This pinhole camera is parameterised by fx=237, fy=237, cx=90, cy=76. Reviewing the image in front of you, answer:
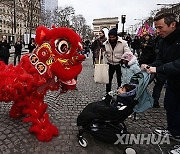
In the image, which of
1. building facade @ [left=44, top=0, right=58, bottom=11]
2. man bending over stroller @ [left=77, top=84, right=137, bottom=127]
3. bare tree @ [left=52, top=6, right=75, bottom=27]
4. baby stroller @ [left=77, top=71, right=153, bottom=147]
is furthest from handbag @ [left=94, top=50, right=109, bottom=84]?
building facade @ [left=44, top=0, right=58, bottom=11]

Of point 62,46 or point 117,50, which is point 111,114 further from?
point 117,50

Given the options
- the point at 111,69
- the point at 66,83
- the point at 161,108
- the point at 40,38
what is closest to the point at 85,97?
the point at 111,69

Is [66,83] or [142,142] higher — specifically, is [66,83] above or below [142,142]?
above

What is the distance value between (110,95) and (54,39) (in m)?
1.21

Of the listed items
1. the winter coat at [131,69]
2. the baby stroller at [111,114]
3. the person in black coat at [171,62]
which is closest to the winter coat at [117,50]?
the winter coat at [131,69]

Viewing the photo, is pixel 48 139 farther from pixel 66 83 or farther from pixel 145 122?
pixel 145 122

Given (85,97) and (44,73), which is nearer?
(44,73)

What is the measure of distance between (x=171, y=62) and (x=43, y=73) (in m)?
1.85

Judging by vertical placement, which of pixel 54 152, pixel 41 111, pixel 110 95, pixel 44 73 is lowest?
pixel 54 152

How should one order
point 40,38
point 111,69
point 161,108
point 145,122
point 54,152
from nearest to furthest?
1. point 54,152
2. point 40,38
3. point 145,122
4. point 161,108
5. point 111,69

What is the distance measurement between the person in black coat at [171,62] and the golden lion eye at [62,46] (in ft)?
3.87

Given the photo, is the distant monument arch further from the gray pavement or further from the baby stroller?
the baby stroller

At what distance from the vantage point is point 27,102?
→ 150 inches

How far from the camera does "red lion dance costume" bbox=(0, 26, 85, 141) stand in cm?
356
